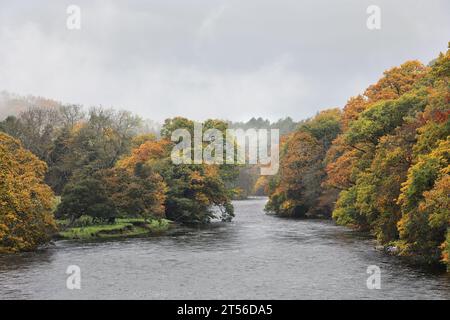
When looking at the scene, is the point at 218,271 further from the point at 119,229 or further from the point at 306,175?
the point at 306,175

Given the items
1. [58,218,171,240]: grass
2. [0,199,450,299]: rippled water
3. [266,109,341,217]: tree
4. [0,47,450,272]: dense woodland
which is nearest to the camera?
[0,199,450,299]: rippled water

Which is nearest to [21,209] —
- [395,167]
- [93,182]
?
[93,182]

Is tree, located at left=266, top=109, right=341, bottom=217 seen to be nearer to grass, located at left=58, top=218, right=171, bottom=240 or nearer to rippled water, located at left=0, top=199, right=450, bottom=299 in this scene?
grass, located at left=58, top=218, right=171, bottom=240

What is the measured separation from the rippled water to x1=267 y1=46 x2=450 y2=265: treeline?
2.61 metres

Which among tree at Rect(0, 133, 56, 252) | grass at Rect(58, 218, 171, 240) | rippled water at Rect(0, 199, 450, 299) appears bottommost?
rippled water at Rect(0, 199, 450, 299)

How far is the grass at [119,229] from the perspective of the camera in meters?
53.4

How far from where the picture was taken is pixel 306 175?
279 feet

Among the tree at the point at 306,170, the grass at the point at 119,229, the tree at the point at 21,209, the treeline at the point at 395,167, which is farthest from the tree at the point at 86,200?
the tree at the point at 306,170

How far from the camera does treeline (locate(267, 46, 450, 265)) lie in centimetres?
3438

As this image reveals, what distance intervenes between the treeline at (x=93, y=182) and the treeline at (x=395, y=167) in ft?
46.9

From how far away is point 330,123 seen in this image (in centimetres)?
9019

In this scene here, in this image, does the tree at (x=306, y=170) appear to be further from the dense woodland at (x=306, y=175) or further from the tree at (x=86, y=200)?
the tree at (x=86, y=200)

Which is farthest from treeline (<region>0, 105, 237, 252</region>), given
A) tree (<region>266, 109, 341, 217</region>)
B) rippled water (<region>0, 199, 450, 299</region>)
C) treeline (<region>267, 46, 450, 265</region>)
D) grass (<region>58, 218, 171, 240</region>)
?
treeline (<region>267, 46, 450, 265</region>)

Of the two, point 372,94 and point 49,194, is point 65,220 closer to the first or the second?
point 49,194
